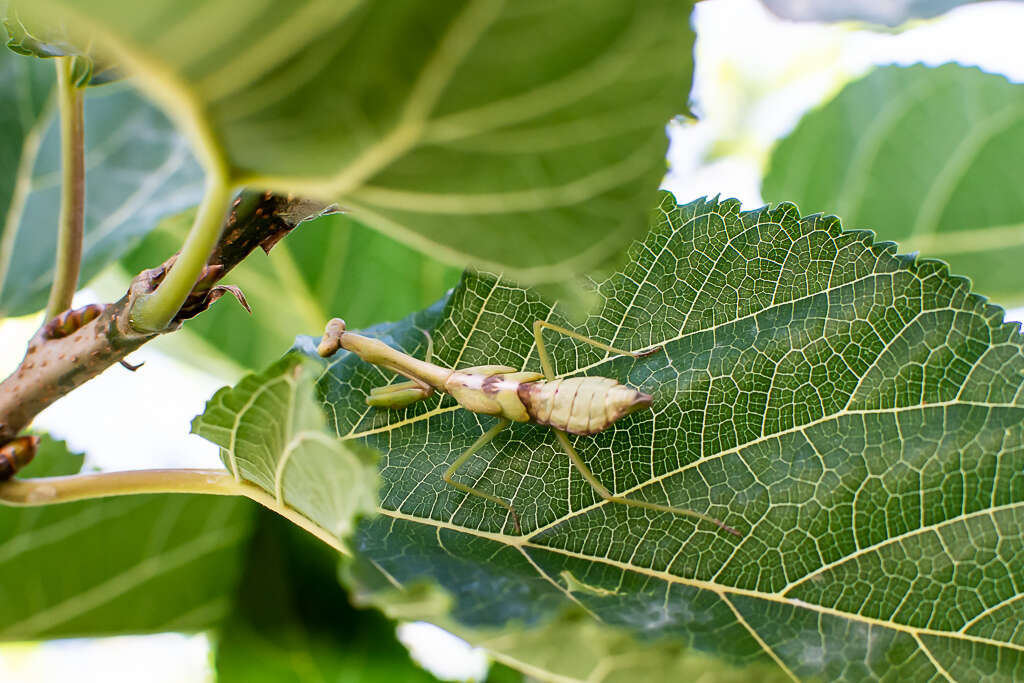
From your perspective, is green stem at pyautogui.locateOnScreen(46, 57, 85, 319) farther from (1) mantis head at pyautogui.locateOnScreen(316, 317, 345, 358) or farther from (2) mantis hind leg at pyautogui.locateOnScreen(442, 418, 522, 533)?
(2) mantis hind leg at pyautogui.locateOnScreen(442, 418, 522, 533)

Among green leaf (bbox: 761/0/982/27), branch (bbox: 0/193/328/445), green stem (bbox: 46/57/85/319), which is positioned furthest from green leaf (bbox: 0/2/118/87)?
green leaf (bbox: 761/0/982/27)

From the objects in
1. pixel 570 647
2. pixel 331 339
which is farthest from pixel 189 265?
pixel 331 339

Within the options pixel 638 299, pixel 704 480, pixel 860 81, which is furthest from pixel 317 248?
pixel 860 81

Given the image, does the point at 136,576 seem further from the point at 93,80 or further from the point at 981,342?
the point at 981,342

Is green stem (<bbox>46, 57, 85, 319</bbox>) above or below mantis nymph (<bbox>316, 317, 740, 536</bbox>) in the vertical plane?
above

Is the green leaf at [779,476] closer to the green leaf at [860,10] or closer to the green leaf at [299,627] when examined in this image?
the green leaf at [299,627]

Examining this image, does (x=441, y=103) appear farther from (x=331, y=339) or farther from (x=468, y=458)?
(x=331, y=339)

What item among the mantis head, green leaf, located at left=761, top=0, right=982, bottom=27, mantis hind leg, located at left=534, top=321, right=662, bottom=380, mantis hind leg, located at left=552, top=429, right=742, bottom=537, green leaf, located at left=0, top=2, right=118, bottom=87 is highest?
green leaf, located at left=761, top=0, right=982, bottom=27

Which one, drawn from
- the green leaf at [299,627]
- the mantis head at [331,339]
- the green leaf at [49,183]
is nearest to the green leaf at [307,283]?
the green leaf at [49,183]
